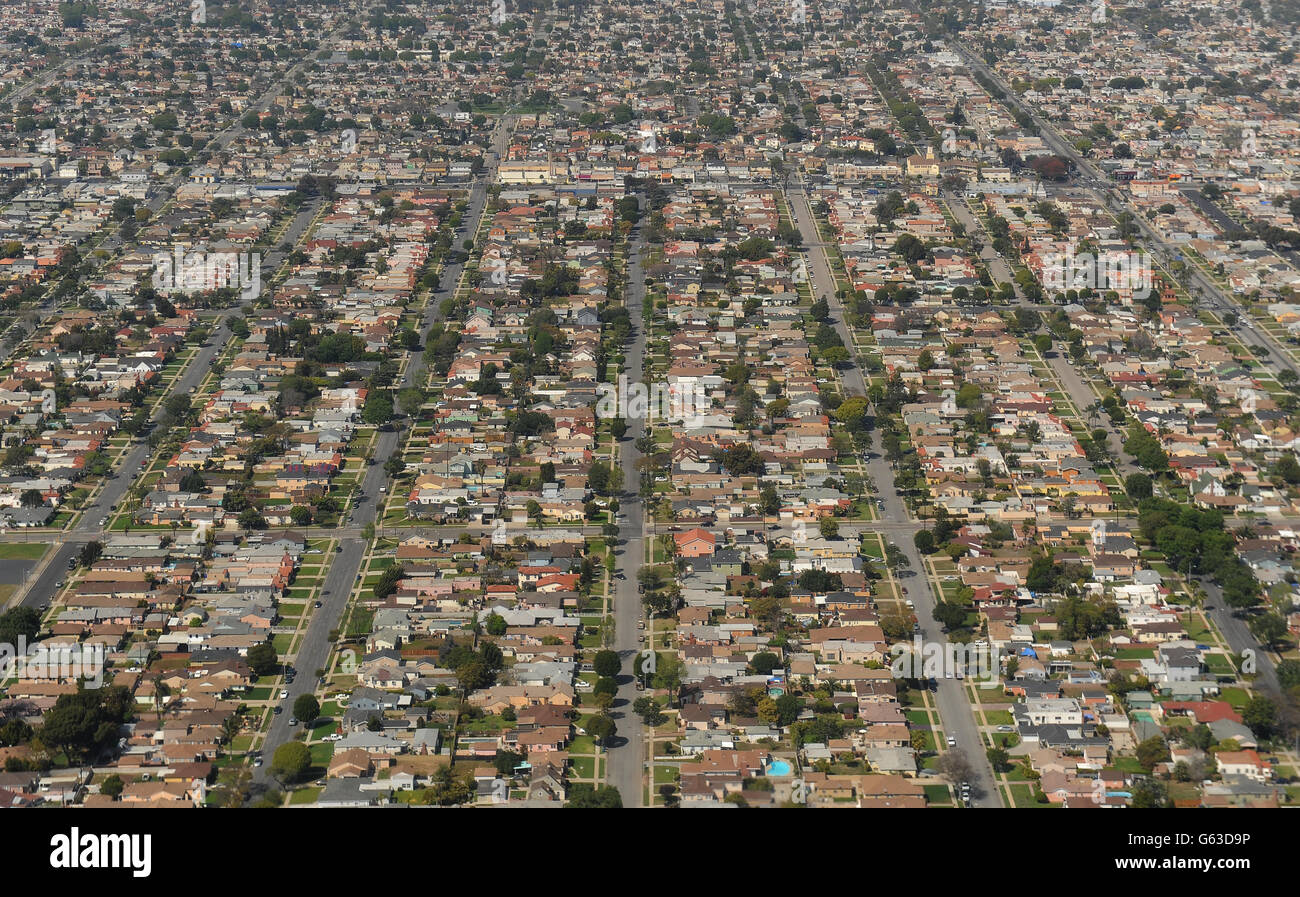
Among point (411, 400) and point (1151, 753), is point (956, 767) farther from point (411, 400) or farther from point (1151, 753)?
point (411, 400)

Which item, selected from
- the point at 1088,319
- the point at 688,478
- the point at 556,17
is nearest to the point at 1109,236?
the point at 1088,319

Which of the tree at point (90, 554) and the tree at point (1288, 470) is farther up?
the tree at point (1288, 470)

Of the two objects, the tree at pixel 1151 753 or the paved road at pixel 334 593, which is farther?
the paved road at pixel 334 593

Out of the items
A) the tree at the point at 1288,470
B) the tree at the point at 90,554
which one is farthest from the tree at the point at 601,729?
the tree at the point at 1288,470

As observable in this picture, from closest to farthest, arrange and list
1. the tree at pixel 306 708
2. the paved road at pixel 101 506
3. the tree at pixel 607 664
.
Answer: the tree at pixel 306 708 → the tree at pixel 607 664 → the paved road at pixel 101 506
